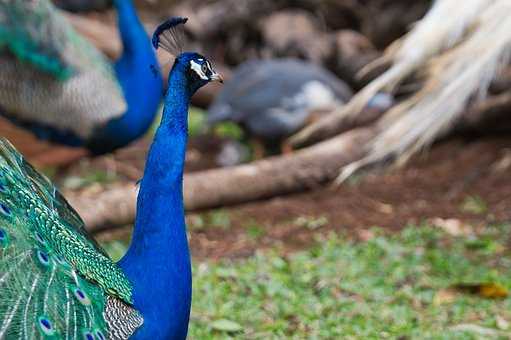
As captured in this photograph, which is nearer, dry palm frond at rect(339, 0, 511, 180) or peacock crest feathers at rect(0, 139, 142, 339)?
peacock crest feathers at rect(0, 139, 142, 339)

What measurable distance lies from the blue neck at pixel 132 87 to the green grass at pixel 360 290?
1.02 m

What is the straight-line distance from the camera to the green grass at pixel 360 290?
3.24 m

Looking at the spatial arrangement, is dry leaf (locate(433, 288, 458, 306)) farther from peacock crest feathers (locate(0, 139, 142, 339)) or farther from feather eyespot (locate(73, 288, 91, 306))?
feather eyespot (locate(73, 288, 91, 306))

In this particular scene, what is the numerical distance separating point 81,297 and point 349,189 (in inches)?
126

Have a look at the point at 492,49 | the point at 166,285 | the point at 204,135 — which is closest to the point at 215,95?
the point at 204,135

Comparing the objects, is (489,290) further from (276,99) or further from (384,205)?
(276,99)

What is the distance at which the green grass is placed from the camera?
3.24 m

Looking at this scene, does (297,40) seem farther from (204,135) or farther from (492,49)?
(492,49)

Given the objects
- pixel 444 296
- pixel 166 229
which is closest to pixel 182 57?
pixel 166 229

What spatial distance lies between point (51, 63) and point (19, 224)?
2601 mm

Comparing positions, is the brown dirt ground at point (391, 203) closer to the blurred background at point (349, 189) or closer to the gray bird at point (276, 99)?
the blurred background at point (349, 189)

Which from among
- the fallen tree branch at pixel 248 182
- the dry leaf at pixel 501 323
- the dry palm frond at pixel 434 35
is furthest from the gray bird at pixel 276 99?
the dry leaf at pixel 501 323

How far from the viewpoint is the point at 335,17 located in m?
7.84

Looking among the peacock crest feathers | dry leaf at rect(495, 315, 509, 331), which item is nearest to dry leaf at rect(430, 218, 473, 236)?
dry leaf at rect(495, 315, 509, 331)
